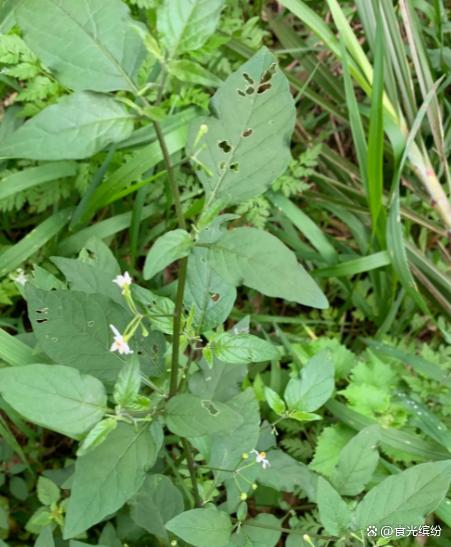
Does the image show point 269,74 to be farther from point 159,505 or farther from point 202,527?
point 159,505

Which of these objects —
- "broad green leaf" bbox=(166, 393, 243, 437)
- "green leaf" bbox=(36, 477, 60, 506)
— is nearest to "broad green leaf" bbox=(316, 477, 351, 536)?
"broad green leaf" bbox=(166, 393, 243, 437)

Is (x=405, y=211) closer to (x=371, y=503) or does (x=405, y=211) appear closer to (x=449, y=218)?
(x=449, y=218)

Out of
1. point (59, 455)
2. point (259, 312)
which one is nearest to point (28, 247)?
point (59, 455)

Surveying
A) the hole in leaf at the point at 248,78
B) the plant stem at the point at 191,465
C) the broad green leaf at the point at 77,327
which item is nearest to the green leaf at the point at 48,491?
the plant stem at the point at 191,465

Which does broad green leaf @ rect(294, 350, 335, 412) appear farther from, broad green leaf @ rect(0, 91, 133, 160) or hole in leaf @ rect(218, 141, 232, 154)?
broad green leaf @ rect(0, 91, 133, 160)

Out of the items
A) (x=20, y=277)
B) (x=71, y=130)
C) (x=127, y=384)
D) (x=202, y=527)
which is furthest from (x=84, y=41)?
(x=20, y=277)

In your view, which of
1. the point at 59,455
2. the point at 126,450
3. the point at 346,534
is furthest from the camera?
the point at 59,455
